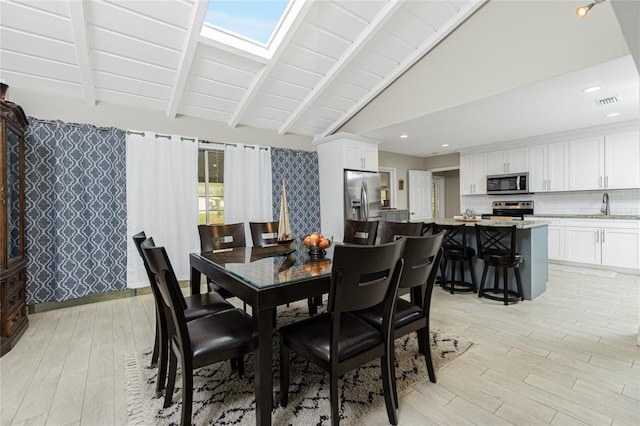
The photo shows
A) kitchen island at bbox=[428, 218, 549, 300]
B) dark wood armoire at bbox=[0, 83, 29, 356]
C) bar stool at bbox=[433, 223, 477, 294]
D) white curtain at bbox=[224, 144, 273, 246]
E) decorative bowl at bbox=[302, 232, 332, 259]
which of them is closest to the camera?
decorative bowl at bbox=[302, 232, 332, 259]

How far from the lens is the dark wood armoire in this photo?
2367 millimetres

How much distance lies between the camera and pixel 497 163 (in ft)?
19.5

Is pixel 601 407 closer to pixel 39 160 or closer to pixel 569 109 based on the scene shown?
pixel 569 109

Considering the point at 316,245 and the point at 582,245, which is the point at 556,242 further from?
the point at 316,245

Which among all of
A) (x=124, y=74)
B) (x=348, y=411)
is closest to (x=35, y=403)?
(x=348, y=411)

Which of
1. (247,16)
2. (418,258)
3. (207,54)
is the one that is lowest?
(418,258)

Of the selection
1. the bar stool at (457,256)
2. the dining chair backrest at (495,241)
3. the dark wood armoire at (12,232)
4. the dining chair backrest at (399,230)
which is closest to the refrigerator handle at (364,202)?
the bar stool at (457,256)

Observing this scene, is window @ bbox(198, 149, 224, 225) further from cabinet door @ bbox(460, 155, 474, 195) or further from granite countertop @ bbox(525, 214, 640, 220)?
granite countertop @ bbox(525, 214, 640, 220)

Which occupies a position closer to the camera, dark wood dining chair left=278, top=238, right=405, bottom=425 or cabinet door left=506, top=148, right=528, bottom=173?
dark wood dining chair left=278, top=238, right=405, bottom=425

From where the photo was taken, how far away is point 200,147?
4.24 metres

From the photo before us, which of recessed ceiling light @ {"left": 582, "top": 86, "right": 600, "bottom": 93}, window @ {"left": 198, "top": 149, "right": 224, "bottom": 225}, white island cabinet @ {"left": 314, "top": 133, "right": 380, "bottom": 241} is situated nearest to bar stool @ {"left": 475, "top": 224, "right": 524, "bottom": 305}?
recessed ceiling light @ {"left": 582, "top": 86, "right": 600, "bottom": 93}

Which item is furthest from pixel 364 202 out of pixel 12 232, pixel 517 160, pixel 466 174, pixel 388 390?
pixel 12 232

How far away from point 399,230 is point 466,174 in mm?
4559

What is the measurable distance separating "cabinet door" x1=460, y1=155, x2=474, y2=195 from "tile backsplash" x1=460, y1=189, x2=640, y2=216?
1.55 feet
